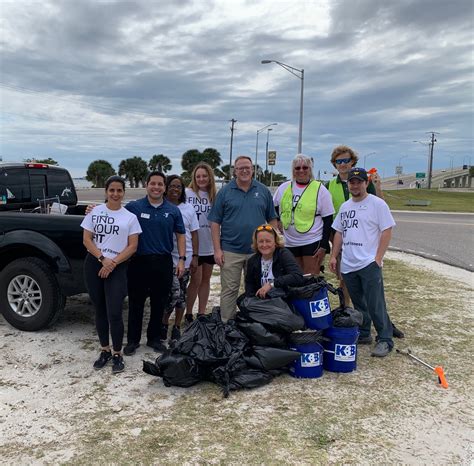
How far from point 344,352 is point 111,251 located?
2118 mm

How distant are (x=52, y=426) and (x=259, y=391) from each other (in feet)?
4.81

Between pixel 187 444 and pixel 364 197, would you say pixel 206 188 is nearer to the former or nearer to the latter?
pixel 364 197

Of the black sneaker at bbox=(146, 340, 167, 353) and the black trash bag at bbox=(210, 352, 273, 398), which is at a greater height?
the black trash bag at bbox=(210, 352, 273, 398)

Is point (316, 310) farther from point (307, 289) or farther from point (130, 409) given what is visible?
point (130, 409)

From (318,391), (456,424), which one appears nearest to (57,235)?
(318,391)

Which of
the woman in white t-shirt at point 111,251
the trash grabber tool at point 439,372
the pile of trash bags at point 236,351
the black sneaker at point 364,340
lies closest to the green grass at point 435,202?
the black sneaker at point 364,340

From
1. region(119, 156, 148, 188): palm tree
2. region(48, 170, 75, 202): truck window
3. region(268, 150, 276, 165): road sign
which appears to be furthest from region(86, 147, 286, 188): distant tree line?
region(48, 170, 75, 202): truck window

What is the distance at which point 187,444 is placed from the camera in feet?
8.86

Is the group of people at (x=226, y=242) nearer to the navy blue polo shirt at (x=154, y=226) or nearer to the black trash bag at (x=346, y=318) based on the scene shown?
the navy blue polo shirt at (x=154, y=226)

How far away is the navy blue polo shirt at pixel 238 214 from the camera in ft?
14.0

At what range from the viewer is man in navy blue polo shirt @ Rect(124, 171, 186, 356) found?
394cm

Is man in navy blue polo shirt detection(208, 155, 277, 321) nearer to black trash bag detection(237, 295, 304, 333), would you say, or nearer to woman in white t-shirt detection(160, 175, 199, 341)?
woman in white t-shirt detection(160, 175, 199, 341)

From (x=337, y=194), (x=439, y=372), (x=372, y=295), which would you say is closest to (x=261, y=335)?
(x=372, y=295)

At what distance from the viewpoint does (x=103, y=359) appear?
152 inches
